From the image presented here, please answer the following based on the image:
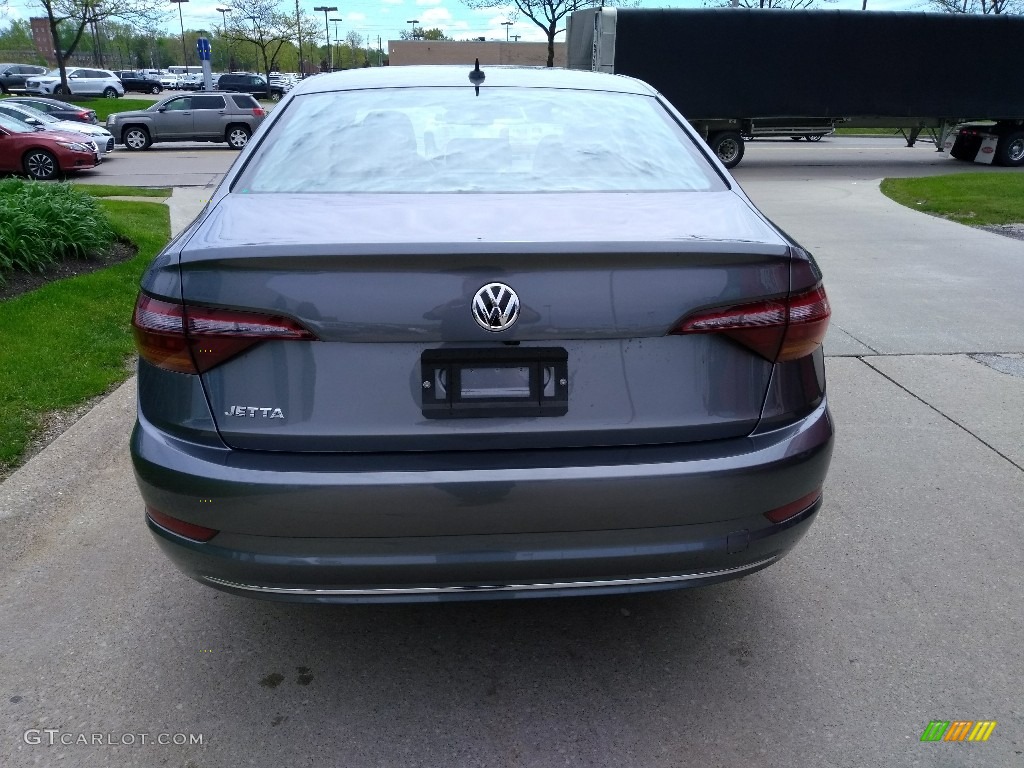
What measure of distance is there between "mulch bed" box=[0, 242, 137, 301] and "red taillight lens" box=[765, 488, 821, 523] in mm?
6324

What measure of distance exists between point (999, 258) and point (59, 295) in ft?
30.2

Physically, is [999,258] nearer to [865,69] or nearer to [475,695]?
[475,695]

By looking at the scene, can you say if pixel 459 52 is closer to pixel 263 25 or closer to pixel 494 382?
pixel 263 25

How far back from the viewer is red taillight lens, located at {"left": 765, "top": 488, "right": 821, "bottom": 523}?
240 centimetres

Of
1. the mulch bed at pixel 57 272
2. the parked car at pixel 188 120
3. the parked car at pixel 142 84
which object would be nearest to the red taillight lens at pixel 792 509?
the mulch bed at pixel 57 272

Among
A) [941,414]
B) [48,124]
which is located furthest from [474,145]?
[48,124]

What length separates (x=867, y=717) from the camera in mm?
2568

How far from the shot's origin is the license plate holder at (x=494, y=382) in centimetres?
220

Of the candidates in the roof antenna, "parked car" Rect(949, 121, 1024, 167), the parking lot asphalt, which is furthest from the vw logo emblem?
"parked car" Rect(949, 121, 1024, 167)

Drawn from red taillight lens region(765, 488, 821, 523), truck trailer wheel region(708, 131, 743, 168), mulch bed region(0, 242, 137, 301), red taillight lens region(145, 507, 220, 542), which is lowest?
truck trailer wheel region(708, 131, 743, 168)

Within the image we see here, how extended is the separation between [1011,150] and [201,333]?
23.6m

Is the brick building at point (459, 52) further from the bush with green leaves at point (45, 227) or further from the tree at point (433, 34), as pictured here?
the bush with green leaves at point (45, 227)

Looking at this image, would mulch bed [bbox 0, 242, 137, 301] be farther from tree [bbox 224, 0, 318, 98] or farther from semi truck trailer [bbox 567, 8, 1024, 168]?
tree [bbox 224, 0, 318, 98]

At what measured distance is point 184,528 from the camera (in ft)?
7.72
